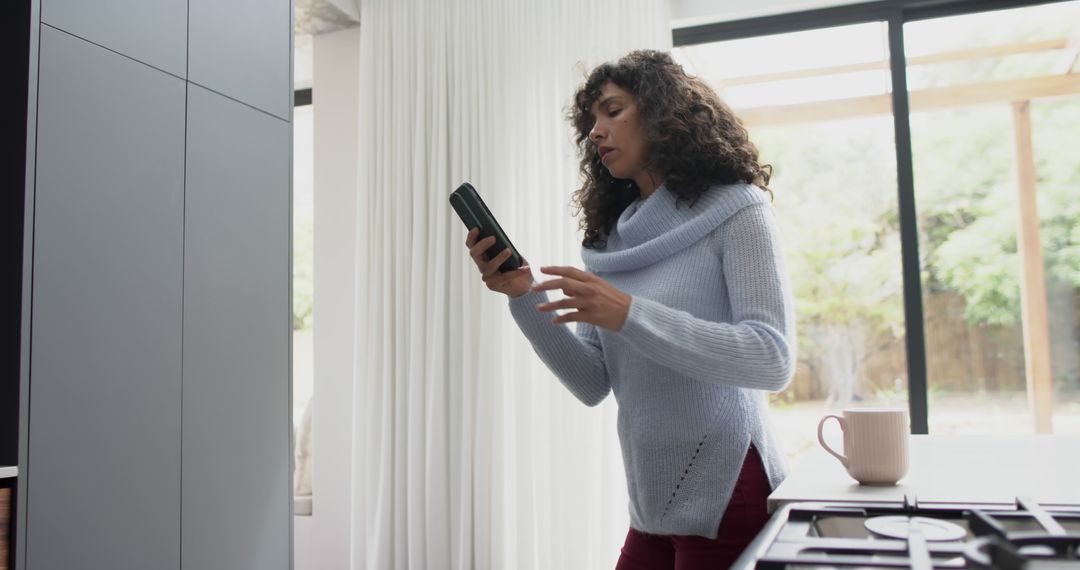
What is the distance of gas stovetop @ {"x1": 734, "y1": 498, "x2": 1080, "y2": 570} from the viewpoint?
581mm

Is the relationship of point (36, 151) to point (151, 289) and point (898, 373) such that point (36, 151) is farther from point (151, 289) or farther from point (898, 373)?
point (898, 373)

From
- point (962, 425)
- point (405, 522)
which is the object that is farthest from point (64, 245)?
point (962, 425)

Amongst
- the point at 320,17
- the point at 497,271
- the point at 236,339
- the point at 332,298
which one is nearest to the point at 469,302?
the point at 332,298

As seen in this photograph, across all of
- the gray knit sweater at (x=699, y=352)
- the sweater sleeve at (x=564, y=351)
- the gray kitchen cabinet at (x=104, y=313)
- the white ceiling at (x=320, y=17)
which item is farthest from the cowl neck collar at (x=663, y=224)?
the white ceiling at (x=320, y=17)

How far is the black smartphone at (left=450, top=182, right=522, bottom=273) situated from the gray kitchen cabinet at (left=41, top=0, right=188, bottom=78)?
0.98 metres

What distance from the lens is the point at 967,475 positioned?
3.50ft

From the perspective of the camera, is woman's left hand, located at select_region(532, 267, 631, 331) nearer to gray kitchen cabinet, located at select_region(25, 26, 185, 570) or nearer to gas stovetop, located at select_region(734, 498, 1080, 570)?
gas stovetop, located at select_region(734, 498, 1080, 570)

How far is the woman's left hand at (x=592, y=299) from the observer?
1.11m

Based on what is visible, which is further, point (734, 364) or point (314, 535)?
point (314, 535)

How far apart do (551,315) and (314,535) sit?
2.22m

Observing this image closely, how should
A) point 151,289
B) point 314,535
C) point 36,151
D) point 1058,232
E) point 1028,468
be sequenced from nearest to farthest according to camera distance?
point 1028,468 < point 36,151 < point 151,289 < point 1058,232 < point 314,535

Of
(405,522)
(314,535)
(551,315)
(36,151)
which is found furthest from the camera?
(314,535)

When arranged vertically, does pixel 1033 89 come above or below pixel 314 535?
above

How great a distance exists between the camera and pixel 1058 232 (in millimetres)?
2828
